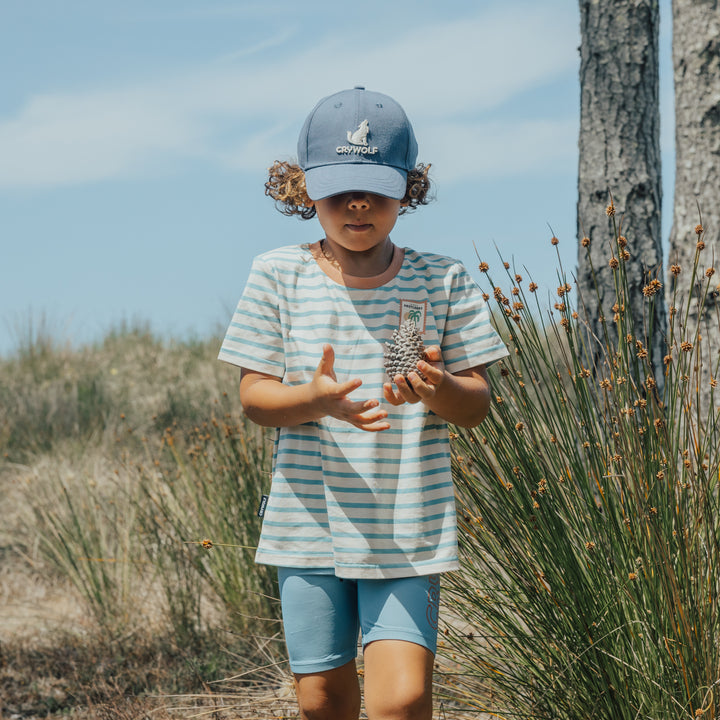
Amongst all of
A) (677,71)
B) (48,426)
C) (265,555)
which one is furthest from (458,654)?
(48,426)

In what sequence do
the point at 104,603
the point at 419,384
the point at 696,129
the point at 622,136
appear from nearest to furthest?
1. the point at 419,384
2. the point at 622,136
3. the point at 104,603
4. the point at 696,129

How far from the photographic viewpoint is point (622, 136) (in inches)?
172

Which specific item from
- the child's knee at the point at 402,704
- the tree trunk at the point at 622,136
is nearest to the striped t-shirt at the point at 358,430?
the child's knee at the point at 402,704

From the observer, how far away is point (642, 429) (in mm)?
2137

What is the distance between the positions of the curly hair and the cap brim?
0.63 feet

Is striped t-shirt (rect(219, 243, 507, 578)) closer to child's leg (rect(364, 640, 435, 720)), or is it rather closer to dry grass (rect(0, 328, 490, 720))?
child's leg (rect(364, 640, 435, 720))

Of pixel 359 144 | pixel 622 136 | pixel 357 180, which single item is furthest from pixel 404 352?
pixel 622 136

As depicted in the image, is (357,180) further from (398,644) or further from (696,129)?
(696,129)

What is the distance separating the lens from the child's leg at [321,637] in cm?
201

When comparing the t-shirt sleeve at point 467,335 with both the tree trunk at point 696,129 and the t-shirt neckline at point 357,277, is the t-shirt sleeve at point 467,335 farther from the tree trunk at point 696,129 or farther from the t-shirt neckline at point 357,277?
the tree trunk at point 696,129

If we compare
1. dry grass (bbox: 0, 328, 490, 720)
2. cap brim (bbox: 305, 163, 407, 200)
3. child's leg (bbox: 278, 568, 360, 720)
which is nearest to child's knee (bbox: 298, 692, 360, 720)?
child's leg (bbox: 278, 568, 360, 720)

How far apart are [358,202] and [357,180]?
5 centimetres

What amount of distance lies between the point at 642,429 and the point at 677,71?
341 centimetres

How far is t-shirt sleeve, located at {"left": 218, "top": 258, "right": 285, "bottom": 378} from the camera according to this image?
80.6 inches
